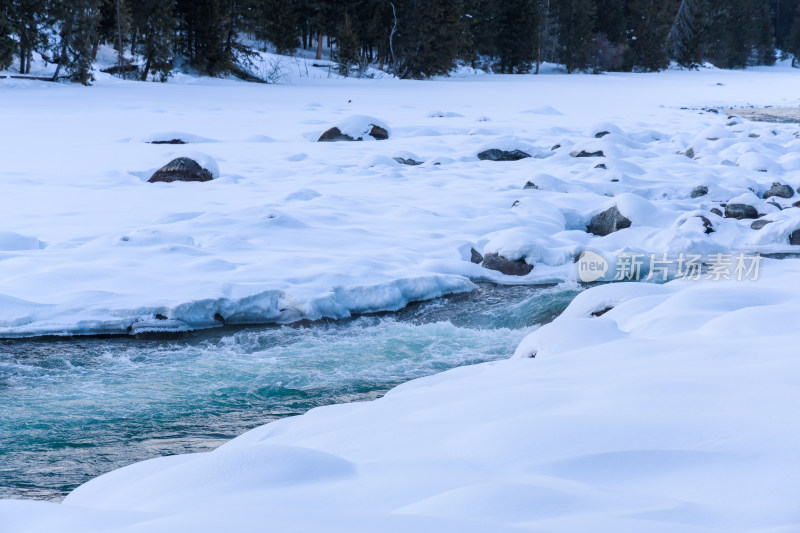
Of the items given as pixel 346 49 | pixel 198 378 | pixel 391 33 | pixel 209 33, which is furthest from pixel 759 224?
pixel 391 33

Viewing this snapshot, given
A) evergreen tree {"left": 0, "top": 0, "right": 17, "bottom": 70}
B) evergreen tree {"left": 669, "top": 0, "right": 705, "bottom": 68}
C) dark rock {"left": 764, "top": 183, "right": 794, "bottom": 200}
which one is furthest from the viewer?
evergreen tree {"left": 669, "top": 0, "right": 705, "bottom": 68}

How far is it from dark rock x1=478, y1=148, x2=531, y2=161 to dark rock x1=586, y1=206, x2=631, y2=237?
13.0 feet

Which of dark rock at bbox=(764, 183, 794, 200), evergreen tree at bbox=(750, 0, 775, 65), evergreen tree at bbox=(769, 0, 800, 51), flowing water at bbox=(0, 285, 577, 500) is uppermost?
evergreen tree at bbox=(769, 0, 800, 51)

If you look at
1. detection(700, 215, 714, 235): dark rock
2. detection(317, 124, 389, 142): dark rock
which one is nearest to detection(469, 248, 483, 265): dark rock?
detection(700, 215, 714, 235): dark rock

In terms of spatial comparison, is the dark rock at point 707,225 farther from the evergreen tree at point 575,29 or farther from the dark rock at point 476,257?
the evergreen tree at point 575,29

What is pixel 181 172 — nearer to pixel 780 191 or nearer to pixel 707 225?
pixel 707 225

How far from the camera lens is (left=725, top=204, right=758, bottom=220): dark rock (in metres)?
7.87

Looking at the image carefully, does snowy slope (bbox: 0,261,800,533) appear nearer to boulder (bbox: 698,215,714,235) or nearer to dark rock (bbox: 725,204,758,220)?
boulder (bbox: 698,215,714,235)

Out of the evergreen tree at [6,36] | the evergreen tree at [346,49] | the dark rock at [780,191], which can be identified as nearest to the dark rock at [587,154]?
the dark rock at [780,191]

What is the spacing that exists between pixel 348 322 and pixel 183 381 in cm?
137

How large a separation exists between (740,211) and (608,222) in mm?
1651

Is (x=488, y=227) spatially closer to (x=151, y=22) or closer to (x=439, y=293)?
(x=439, y=293)

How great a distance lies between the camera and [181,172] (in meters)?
9.01

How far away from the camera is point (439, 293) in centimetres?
566
